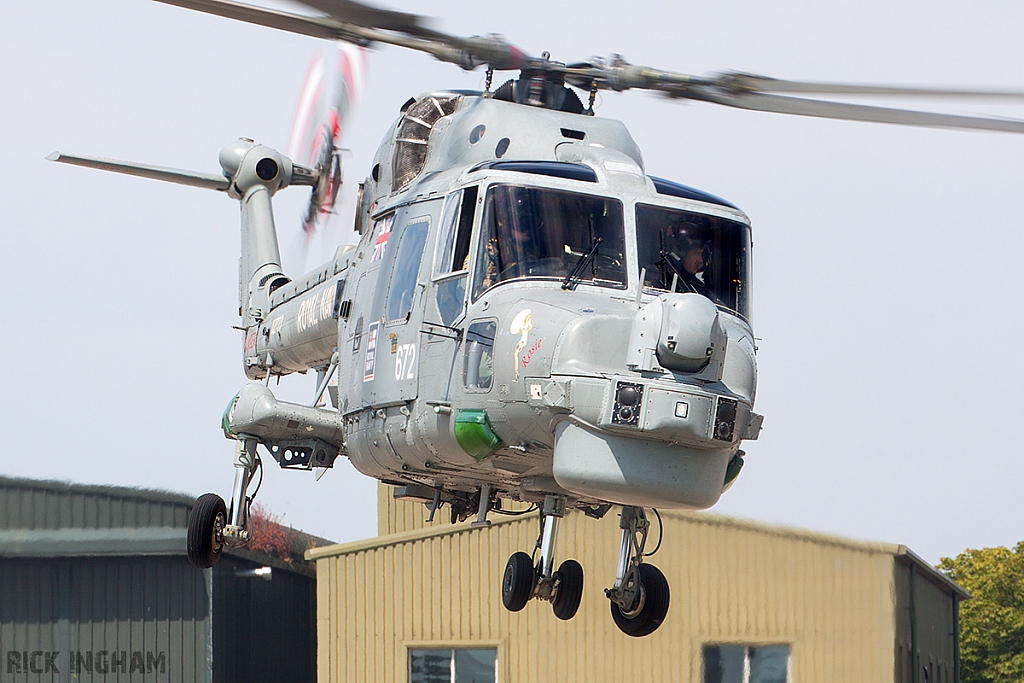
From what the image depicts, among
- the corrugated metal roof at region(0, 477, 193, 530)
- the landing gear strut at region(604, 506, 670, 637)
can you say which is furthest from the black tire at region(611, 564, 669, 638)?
the corrugated metal roof at region(0, 477, 193, 530)

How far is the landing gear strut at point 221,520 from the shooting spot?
1301cm

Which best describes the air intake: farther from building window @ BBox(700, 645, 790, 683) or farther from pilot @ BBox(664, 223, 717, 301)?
building window @ BBox(700, 645, 790, 683)

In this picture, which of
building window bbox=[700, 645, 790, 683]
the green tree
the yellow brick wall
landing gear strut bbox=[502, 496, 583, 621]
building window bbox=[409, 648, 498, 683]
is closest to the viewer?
landing gear strut bbox=[502, 496, 583, 621]

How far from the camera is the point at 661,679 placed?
18.3 m

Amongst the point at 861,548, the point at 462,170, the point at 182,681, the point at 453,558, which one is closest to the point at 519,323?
the point at 462,170

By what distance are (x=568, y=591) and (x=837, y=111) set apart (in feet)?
13.3

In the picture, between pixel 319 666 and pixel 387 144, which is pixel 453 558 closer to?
pixel 319 666

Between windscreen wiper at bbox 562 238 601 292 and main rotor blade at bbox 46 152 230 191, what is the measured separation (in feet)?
23.2

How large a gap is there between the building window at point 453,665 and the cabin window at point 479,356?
439 inches

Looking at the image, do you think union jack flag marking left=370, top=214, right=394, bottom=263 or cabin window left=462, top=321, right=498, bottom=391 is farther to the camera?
union jack flag marking left=370, top=214, right=394, bottom=263

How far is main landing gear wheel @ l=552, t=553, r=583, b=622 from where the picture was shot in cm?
1103

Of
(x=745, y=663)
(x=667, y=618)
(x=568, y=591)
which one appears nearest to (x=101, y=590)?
(x=667, y=618)

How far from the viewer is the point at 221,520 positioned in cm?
1344

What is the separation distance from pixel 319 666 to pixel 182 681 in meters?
3.00
